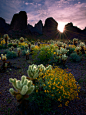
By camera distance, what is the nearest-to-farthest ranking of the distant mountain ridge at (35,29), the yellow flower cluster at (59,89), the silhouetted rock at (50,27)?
1. the yellow flower cluster at (59,89)
2. the distant mountain ridge at (35,29)
3. the silhouetted rock at (50,27)

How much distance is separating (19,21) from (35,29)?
22431mm

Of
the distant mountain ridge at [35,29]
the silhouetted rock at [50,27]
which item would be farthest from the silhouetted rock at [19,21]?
the silhouetted rock at [50,27]

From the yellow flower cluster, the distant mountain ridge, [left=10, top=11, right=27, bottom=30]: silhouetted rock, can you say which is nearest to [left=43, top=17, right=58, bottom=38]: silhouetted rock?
the distant mountain ridge

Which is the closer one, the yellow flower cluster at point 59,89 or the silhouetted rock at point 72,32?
the yellow flower cluster at point 59,89

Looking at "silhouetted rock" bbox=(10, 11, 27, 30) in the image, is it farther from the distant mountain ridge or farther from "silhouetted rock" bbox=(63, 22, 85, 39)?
"silhouetted rock" bbox=(63, 22, 85, 39)

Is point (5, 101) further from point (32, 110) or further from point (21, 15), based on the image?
point (21, 15)

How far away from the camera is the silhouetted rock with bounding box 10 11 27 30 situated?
48.5 metres

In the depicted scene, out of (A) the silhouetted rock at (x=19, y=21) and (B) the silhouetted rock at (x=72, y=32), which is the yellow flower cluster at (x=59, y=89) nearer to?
(A) the silhouetted rock at (x=19, y=21)

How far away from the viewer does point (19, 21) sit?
50188 millimetres

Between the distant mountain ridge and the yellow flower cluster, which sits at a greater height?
the distant mountain ridge

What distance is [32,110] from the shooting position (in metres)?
2.71

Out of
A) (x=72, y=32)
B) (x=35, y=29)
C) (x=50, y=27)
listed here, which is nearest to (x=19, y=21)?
(x=35, y=29)

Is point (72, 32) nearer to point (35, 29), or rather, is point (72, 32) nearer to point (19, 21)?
point (35, 29)

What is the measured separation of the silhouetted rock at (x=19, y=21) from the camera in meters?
48.5
